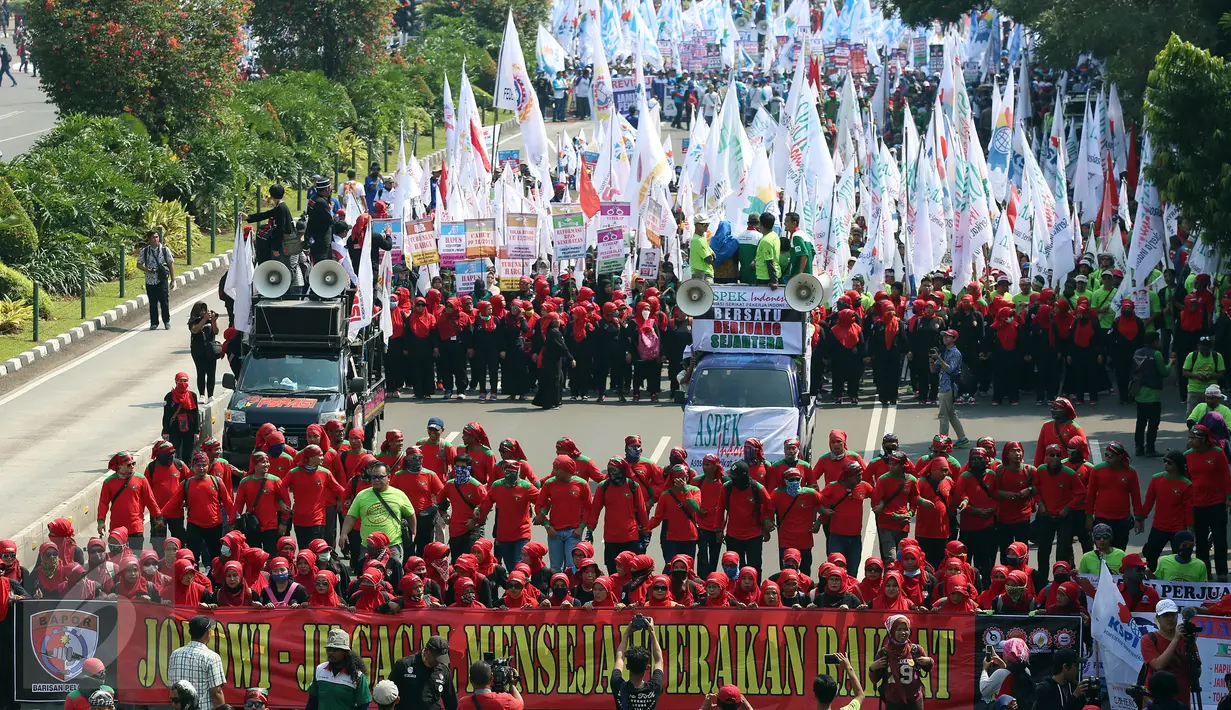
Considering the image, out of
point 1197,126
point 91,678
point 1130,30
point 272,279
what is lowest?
point 91,678

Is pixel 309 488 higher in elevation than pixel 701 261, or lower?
lower

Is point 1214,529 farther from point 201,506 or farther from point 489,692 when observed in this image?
point 201,506

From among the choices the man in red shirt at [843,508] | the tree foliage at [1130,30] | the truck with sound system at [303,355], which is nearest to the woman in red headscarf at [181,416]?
the truck with sound system at [303,355]

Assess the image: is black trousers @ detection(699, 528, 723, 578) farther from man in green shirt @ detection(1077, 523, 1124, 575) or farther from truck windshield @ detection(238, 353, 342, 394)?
truck windshield @ detection(238, 353, 342, 394)

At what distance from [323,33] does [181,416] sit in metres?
29.0

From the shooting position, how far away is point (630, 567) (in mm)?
16281

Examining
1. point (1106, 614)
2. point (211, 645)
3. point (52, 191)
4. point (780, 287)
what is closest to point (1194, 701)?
point (1106, 614)

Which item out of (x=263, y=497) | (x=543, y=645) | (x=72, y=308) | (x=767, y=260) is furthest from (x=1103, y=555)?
(x=72, y=308)

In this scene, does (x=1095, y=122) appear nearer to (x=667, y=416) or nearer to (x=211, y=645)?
(x=667, y=416)

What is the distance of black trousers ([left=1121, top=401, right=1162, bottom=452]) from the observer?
2272 centimetres

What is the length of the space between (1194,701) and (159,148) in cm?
2812

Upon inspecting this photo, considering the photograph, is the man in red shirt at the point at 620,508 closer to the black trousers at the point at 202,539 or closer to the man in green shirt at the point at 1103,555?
the black trousers at the point at 202,539

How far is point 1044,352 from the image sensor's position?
2642 cm

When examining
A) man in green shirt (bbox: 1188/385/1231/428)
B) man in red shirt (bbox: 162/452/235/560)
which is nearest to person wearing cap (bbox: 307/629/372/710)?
man in red shirt (bbox: 162/452/235/560)
